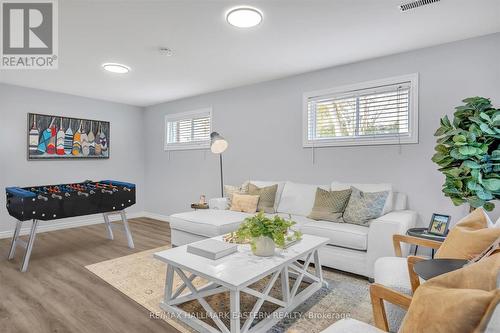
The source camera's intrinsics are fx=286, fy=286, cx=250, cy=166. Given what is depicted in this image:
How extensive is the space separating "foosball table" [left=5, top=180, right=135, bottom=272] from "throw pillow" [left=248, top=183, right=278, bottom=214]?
68.8 inches

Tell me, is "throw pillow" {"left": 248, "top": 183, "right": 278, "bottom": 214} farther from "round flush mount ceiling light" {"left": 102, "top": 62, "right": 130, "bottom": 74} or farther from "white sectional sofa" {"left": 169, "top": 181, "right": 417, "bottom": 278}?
"round flush mount ceiling light" {"left": 102, "top": 62, "right": 130, "bottom": 74}

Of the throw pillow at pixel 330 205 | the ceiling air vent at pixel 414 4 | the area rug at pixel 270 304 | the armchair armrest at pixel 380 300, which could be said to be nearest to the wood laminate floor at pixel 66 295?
the area rug at pixel 270 304

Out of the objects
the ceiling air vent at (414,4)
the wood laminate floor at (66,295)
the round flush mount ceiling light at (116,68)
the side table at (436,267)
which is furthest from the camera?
the round flush mount ceiling light at (116,68)

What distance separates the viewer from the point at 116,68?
3.73 m

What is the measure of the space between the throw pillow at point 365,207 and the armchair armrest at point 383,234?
0.16 metres

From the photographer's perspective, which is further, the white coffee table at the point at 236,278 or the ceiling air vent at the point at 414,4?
the ceiling air vent at the point at 414,4

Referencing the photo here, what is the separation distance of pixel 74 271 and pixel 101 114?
3.50m

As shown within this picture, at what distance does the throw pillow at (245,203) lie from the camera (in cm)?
384

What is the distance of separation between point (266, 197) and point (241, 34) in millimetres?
2050

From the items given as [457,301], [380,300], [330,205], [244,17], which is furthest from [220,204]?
[457,301]

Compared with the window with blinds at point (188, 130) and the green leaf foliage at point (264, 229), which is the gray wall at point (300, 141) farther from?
the green leaf foliage at point (264, 229)

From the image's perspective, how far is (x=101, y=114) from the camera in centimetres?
565

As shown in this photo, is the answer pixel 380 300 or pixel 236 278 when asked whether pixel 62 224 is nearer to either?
pixel 236 278

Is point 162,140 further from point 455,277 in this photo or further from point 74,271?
point 455,277
